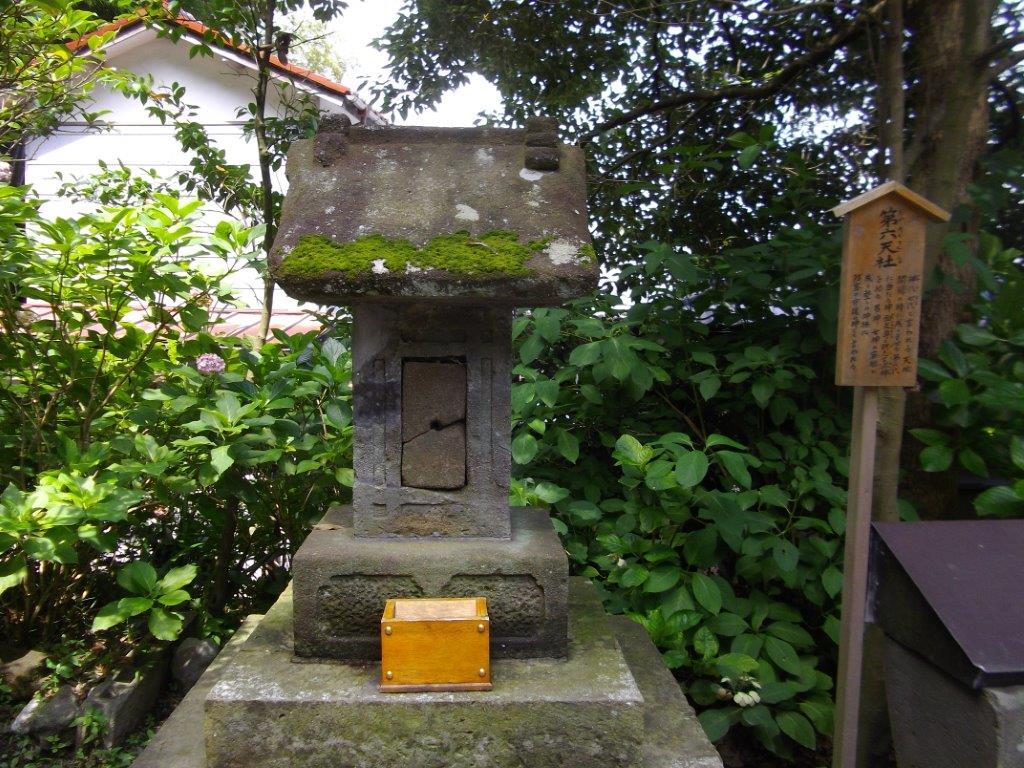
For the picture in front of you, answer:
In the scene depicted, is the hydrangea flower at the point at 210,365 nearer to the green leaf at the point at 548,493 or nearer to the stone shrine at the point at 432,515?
the stone shrine at the point at 432,515

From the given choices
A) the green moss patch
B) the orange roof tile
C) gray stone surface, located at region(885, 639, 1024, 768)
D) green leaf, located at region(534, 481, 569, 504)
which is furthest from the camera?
the orange roof tile

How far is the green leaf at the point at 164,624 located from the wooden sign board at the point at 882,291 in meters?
2.44

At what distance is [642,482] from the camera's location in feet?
9.99

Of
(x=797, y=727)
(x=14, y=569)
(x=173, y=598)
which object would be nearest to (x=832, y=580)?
(x=797, y=727)

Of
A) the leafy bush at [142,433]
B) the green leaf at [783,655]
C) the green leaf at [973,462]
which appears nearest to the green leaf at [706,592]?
the green leaf at [783,655]

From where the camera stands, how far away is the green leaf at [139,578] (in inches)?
94.6

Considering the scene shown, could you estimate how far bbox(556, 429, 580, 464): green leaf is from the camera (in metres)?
2.98

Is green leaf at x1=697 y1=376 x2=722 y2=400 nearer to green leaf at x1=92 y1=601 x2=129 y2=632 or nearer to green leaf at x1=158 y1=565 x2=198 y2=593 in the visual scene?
green leaf at x1=158 y1=565 x2=198 y2=593

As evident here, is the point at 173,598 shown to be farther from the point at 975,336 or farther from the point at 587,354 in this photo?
the point at 975,336

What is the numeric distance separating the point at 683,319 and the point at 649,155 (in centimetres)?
154

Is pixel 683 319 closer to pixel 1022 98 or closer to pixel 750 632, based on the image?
pixel 750 632

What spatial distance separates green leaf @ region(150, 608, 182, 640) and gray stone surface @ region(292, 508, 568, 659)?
0.68 m

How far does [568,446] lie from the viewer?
3020mm

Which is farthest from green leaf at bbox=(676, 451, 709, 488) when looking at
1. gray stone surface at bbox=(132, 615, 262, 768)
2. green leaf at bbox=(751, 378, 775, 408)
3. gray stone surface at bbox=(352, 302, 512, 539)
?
gray stone surface at bbox=(132, 615, 262, 768)
